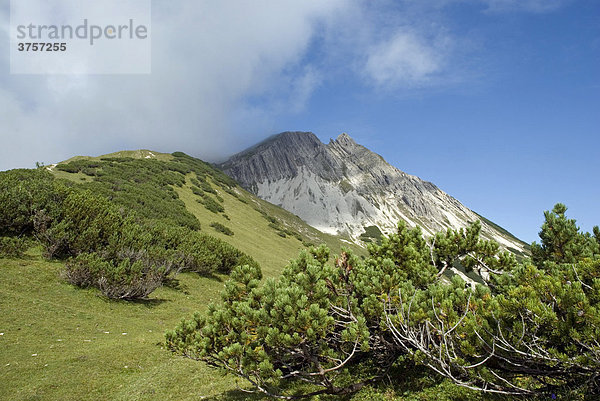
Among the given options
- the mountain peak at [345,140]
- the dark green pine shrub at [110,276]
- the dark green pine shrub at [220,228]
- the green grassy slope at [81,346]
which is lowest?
the green grassy slope at [81,346]

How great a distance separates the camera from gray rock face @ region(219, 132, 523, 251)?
382 feet

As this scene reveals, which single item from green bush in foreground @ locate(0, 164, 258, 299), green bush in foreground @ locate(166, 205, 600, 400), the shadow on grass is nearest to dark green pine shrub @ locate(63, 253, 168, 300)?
green bush in foreground @ locate(0, 164, 258, 299)

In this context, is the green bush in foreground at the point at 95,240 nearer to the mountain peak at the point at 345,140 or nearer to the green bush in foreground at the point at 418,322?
the green bush in foreground at the point at 418,322

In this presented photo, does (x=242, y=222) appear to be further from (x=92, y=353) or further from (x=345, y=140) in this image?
(x=345, y=140)

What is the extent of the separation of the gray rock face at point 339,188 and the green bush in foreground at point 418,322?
95.0 m

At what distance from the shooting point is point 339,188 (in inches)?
5103

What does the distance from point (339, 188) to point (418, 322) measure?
124250 millimetres

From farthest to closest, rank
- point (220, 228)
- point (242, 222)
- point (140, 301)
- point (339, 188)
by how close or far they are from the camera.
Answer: point (339, 188) → point (242, 222) → point (220, 228) → point (140, 301)

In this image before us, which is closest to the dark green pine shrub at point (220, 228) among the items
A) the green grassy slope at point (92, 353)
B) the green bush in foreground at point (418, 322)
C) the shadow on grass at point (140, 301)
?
the shadow on grass at point (140, 301)

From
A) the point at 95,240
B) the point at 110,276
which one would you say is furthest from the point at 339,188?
the point at 110,276

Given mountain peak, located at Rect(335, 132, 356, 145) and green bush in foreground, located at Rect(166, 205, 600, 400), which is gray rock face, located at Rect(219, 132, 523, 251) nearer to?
mountain peak, located at Rect(335, 132, 356, 145)

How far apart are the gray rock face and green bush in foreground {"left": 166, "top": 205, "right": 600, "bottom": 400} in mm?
95037

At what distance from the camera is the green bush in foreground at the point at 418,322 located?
481 cm

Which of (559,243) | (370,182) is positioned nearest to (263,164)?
(370,182)
